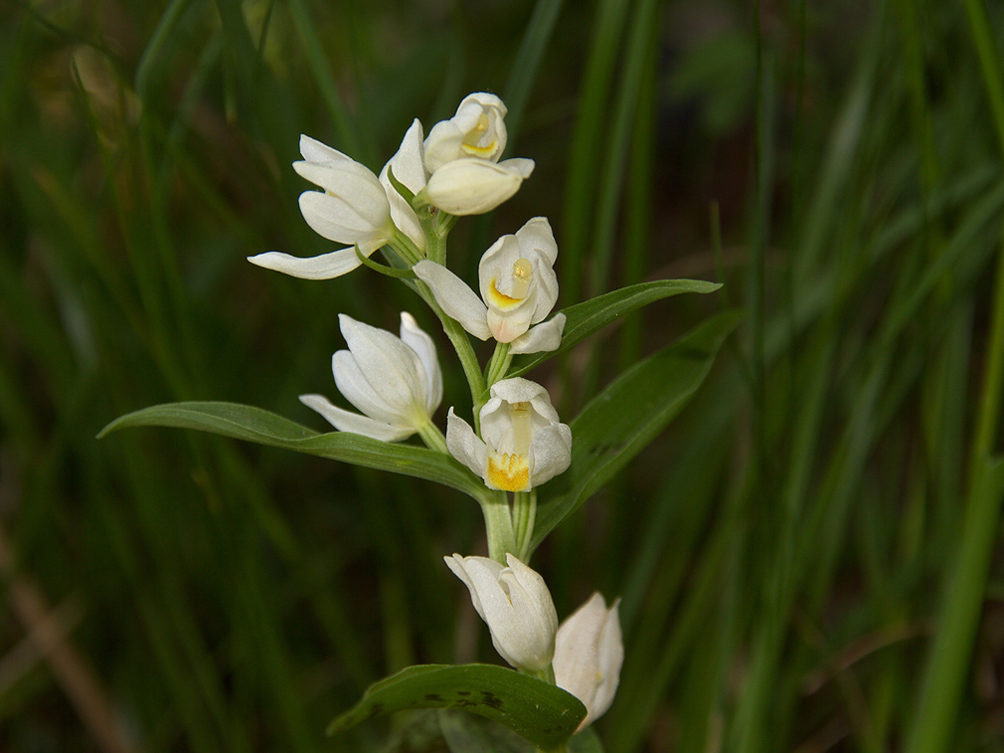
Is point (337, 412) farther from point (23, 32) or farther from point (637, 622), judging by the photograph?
point (637, 622)

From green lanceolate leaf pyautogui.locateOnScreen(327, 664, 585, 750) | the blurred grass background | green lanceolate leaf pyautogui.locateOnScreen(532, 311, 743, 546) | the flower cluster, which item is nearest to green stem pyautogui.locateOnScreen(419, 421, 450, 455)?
the flower cluster

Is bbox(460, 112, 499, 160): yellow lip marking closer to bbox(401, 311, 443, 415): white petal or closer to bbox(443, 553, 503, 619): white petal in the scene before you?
bbox(401, 311, 443, 415): white petal

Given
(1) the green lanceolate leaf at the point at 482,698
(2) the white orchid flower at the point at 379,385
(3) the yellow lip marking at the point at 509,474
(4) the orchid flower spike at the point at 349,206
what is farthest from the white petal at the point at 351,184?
(1) the green lanceolate leaf at the point at 482,698

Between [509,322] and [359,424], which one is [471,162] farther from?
[359,424]

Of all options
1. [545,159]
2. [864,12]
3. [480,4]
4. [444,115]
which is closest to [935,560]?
[444,115]

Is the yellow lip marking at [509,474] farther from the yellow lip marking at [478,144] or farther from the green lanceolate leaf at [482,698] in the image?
the yellow lip marking at [478,144]

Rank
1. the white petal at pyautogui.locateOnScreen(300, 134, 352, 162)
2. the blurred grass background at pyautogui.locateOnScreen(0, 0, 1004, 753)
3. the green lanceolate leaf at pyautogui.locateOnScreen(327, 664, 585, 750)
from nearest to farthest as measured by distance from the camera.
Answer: the green lanceolate leaf at pyautogui.locateOnScreen(327, 664, 585, 750) → the white petal at pyautogui.locateOnScreen(300, 134, 352, 162) → the blurred grass background at pyautogui.locateOnScreen(0, 0, 1004, 753)
